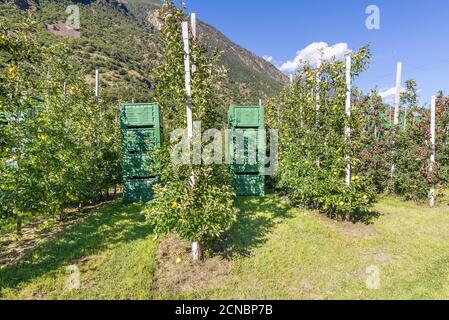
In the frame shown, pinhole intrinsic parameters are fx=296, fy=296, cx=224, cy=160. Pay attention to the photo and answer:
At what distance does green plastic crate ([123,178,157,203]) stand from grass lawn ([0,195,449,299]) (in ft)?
7.88

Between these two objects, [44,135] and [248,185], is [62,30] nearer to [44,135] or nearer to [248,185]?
[248,185]

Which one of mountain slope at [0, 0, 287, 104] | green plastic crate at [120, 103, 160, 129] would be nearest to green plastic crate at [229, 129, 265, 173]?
green plastic crate at [120, 103, 160, 129]

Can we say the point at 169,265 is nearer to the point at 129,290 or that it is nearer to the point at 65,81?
the point at 129,290

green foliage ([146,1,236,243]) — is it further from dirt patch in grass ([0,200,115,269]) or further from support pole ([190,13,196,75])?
dirt patch in grass ([0,200,115,269])

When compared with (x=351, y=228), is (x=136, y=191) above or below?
above

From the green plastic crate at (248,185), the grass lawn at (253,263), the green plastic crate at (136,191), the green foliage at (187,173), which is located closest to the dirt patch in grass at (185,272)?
the grass lawn at (253,263)

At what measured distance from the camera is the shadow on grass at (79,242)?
623 cm

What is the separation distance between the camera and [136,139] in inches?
476

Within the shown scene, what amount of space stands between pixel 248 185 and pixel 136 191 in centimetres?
494

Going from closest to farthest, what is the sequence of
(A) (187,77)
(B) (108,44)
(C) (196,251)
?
(A) (187,77) < (C) (196,251) < (B) (108,44)

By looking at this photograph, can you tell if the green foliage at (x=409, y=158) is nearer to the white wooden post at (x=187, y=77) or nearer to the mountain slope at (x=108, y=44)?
the white wooden post at (x=187, y=77)

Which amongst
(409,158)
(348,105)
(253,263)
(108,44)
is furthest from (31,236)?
(108,44)
